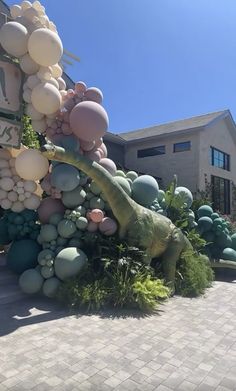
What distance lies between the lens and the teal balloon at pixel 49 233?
6.32 metres

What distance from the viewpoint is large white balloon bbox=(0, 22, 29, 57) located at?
6.12 meters

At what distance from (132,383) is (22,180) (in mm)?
4435

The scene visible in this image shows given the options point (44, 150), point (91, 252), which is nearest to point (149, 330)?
point (91, 252)

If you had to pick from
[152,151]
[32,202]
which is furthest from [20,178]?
[152,151]

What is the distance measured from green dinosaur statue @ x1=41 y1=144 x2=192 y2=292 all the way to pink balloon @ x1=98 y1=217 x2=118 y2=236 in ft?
0.45

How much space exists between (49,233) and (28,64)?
3120 mm

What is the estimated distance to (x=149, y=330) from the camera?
4844 millimetres

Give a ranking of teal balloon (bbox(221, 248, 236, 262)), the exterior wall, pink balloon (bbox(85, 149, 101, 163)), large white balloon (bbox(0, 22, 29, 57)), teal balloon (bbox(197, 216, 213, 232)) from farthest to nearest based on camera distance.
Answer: the exterior wall
teal balloon (bbox(197, 216, 213, 232))
teal balloon (bbox(221, 248, 236, 262))
pink balloon (bbox(85, 149, 101, 163))
large white balloon (bbox(0, 22, 29, 57))

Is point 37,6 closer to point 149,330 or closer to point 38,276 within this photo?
point 38,276

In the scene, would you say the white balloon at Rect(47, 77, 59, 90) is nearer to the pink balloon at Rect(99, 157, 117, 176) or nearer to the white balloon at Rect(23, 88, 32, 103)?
the white balloon at Rect(23, 88, 32, 103)

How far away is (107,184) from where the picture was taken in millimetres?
6035

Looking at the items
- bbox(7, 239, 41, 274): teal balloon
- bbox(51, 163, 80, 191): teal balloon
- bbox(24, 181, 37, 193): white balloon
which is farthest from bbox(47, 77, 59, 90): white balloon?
bbox(7, 239, 41, 274): teal balloon

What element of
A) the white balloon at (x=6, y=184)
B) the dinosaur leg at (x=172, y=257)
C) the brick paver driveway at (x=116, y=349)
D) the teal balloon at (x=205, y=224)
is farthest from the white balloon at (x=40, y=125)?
the teal balloon at (x=205, y=224)

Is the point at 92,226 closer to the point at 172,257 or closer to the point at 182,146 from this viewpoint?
the point at 172,257
